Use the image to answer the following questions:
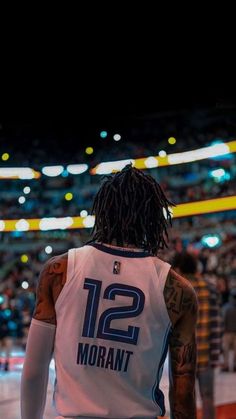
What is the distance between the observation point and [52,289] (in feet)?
5.29

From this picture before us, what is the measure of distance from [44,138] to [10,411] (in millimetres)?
21096

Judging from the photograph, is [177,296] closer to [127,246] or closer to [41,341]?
[127,246]

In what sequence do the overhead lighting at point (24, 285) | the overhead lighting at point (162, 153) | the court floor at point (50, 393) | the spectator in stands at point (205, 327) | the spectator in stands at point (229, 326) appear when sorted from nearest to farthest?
the spectator in stands at point (205, 327), the court floor at point (50, 393), the spectator in stands at point (229, 326), the overhead lighting at point (24, 285), the overhead lighting at point (162, 153)

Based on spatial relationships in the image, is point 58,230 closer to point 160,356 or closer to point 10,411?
point 10,411

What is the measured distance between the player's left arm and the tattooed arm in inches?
9.8

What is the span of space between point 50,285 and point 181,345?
12.8 inches

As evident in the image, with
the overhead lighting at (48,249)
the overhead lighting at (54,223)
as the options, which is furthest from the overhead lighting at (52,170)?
the overhead lighting at (48,249)

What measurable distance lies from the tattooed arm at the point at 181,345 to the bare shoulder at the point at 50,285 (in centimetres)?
23

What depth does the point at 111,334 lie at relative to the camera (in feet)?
5.19

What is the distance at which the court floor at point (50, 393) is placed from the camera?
6184mm

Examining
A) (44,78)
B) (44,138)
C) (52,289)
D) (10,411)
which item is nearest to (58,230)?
(44,138)

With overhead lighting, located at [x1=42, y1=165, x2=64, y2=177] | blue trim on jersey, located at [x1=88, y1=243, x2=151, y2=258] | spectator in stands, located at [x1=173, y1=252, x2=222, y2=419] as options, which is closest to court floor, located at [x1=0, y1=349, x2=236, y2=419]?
spectator in stands, located at [x1=173, y1=252, x2=222, y2=419]

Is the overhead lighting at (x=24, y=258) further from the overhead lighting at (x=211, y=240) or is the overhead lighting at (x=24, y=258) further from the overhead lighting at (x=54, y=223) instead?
the overhead lighting at (x=211, y=240)

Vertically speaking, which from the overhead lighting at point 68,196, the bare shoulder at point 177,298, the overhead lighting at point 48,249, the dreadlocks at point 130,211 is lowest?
the bare shoulder at point 177,298
